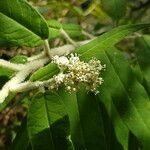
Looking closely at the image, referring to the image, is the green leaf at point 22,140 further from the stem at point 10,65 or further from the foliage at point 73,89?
the stem at point 10,65

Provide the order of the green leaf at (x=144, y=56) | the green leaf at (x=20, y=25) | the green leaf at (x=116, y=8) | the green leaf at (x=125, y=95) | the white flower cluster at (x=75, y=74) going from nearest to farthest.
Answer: the white flower cluster at (x=75, y=74), the green leaf at (x=20, y=25), the green leaf at (x=125, y=95), the green leaf at (x=144, y=56), the green leaf at (x=116, y=8)

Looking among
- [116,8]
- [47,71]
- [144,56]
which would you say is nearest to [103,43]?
[47,71]

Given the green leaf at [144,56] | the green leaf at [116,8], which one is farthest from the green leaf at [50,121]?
the green leaf at [116,8]

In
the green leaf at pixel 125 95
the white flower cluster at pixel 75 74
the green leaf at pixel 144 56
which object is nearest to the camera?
the white flower cluster at pixel 75 74

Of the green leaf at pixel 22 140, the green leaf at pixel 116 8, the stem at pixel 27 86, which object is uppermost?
the green leaf at pixel 116 8

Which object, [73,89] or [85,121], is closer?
[73,89]

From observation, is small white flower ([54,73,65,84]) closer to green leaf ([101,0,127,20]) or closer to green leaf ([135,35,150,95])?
green leaf ([135,35,150,95])

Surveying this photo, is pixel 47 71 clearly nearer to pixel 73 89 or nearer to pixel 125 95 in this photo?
pixel 73 89

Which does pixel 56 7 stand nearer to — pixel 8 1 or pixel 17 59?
pixel 17 59
